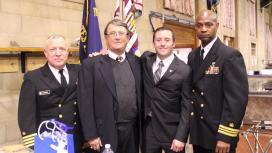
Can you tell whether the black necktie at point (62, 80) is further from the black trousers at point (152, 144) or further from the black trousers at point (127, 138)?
the black trousers at point (152, 144)

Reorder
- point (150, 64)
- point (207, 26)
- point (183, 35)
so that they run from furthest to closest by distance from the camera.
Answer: point (183, 35)
point (150, 64)
point (207, 26)

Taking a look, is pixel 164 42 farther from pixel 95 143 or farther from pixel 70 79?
pixel 95 143

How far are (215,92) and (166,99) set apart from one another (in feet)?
1.09

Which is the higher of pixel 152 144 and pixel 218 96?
pixel 218 96

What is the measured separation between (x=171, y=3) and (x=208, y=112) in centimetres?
416

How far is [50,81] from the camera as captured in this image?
217 cm

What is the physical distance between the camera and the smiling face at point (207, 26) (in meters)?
2.31

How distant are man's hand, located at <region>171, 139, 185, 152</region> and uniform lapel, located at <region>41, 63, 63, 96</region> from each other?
830 mm

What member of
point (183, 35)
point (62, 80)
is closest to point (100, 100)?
point (62, 80)

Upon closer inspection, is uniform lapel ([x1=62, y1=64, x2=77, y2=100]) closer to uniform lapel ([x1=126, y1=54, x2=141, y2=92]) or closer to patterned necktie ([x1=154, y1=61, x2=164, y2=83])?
uniform lapel ([x1=126, y1=54, x2=141, y2=92])

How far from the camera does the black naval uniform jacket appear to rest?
6.83 ft

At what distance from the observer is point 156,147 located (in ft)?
7.84

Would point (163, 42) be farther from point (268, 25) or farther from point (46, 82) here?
point (268, 25)

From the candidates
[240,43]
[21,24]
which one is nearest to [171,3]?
[21,24]
